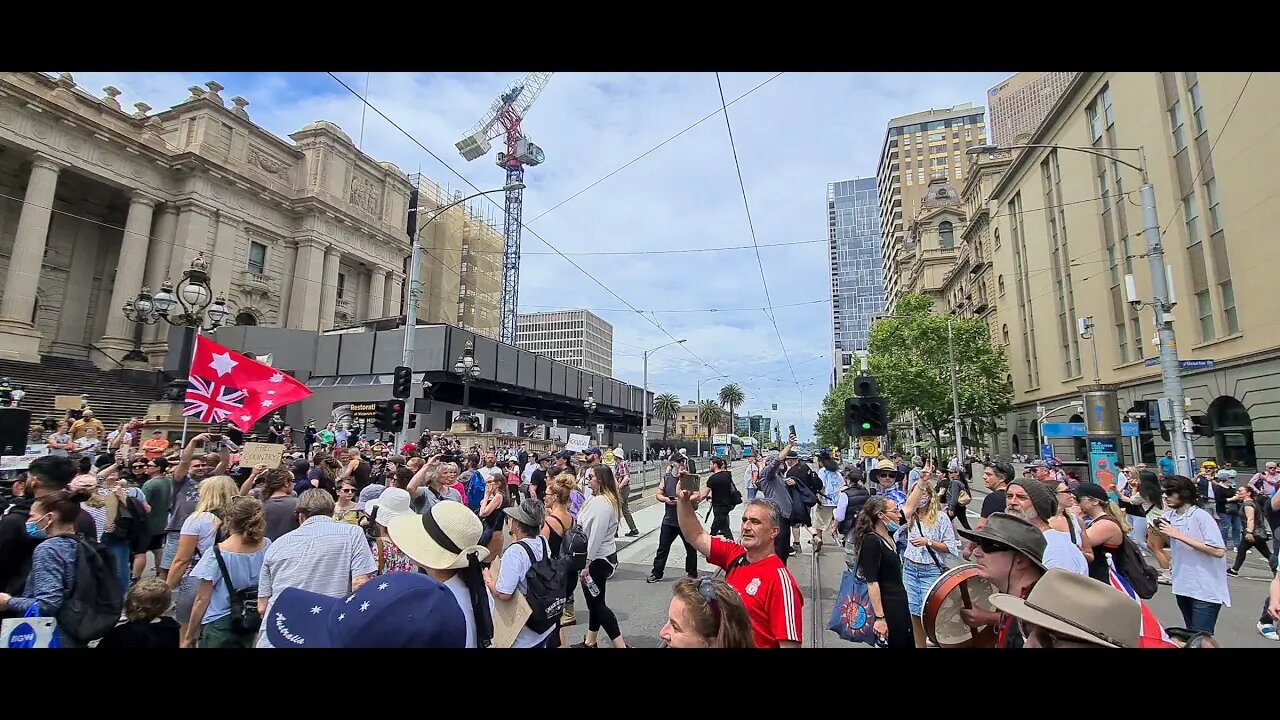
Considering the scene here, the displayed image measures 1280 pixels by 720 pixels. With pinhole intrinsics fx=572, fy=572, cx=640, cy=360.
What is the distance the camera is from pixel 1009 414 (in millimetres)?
41562

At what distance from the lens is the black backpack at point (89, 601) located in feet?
10.5

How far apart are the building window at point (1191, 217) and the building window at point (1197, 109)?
83.5 inches

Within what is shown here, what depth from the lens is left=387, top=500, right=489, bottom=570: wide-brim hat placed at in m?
2.70

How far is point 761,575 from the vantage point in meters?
3.04

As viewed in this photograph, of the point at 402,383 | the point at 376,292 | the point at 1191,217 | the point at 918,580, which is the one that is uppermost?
the point at 376,292

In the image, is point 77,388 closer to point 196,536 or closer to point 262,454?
point 262,454

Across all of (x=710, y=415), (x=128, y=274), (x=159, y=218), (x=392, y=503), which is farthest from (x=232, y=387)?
(x=710, y=415)

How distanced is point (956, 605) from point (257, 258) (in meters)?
47.3

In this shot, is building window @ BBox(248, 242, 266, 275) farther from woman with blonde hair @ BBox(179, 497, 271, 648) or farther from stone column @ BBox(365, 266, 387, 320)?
woman with blonde hair @ BBox(179, 497, 271, 648)

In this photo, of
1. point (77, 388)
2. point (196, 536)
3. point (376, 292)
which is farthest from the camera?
point (376, 292)

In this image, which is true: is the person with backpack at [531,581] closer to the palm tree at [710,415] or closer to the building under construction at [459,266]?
the building under construction at [459,266]

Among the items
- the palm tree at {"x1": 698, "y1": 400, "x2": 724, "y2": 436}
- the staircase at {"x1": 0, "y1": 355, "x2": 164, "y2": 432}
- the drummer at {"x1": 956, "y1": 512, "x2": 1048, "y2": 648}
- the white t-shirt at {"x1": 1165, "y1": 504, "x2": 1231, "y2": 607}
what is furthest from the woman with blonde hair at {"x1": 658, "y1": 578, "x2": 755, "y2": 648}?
the palm tree at {"x1": 698, "y1": 400, "x2": 724, "y2": 436}
